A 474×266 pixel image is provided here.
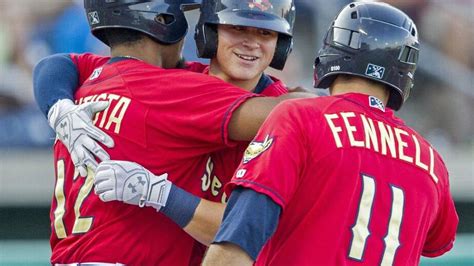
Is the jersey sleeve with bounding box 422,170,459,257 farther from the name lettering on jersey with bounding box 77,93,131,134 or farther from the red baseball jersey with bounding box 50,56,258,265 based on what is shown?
the name lettering on jersey with bounding box 77,93,131,134

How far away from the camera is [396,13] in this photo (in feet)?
13.6

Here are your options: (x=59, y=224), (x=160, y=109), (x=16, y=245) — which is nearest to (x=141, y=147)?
(x=160, y=109)

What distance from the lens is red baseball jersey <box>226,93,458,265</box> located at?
3717 mm

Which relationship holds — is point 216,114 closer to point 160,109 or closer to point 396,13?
point 160,109

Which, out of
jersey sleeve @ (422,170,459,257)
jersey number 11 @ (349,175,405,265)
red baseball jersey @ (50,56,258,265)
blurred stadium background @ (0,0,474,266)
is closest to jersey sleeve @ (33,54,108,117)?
red baseball jersey @ (50,56,258,265)

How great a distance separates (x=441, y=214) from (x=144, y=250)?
1.23 metres

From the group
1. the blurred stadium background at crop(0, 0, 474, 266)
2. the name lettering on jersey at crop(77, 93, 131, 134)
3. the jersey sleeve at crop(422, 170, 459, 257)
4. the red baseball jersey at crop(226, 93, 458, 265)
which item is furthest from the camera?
the blurred stadium background at crop(0, 0, 474, 266)

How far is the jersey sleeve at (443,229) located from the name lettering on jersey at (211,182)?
89 cm

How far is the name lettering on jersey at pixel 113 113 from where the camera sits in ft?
14.6

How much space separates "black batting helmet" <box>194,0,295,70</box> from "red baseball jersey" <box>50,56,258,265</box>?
36 centimetres

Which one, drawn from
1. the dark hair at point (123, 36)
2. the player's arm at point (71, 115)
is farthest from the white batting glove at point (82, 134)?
the dark hair at point (123, 36)

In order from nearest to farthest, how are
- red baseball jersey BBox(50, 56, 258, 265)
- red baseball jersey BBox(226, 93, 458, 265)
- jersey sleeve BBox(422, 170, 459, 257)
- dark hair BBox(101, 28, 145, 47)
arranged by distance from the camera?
red baseball jersey BBox(226, 93, 458, 265), jersey sleeve BBox(422, 170, 459, 257), red baseball jersey BBox(50, 56, 258, 265), dark hair BBox(101, 28, 145, 47)

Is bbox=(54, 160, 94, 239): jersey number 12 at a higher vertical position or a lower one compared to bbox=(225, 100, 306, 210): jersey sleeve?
lower

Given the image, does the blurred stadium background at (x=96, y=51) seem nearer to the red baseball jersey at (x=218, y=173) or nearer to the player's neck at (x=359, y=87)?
the red baseball jersey at (x=218, y=173)
